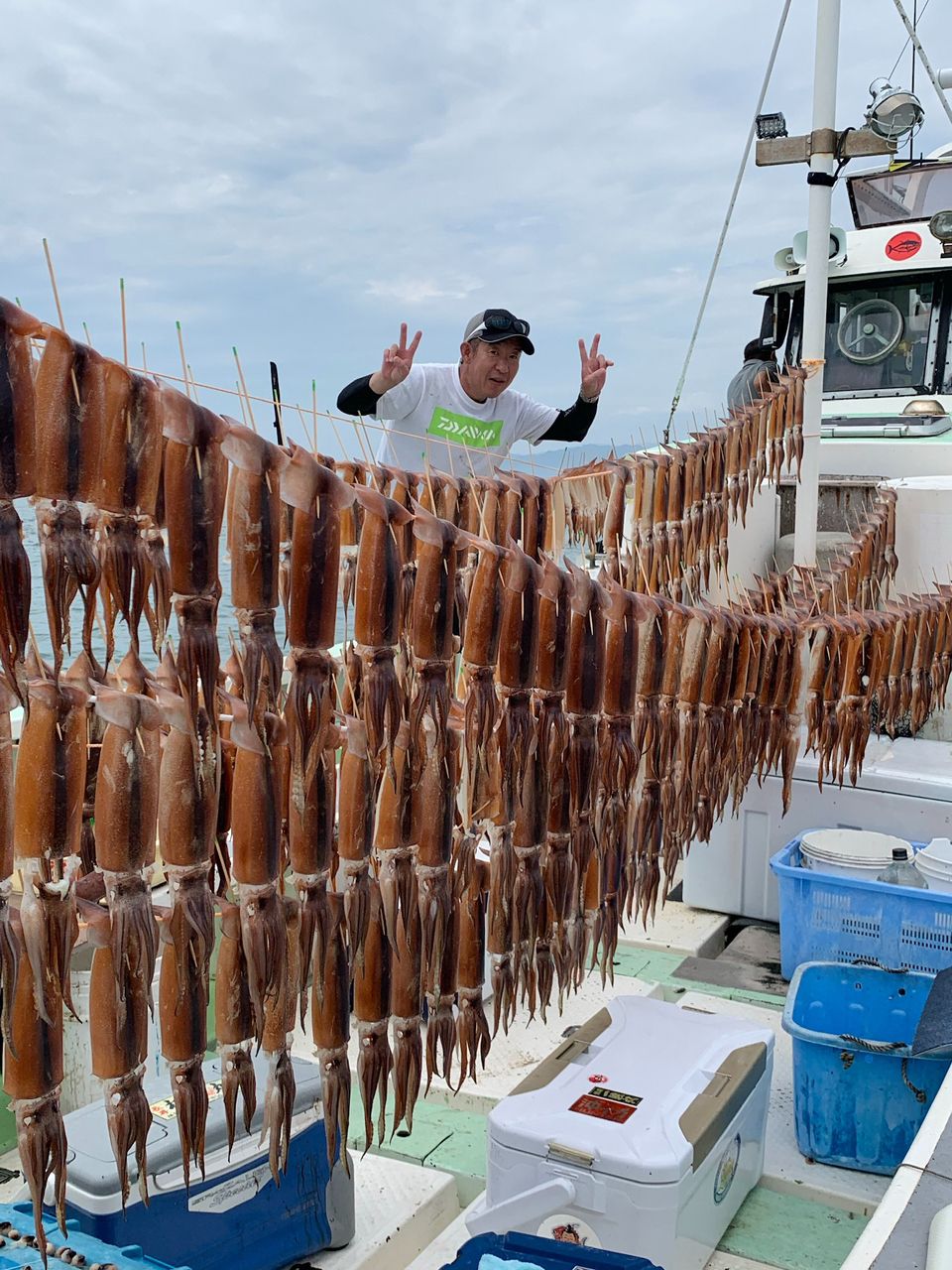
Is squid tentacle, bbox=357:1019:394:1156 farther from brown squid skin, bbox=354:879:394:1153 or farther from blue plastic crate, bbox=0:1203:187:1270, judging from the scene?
blue plastic crate, bbox=0:1203:187:1270

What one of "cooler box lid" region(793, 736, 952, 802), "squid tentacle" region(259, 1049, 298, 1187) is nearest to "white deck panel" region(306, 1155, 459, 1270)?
"squid tentacle" region(259, 1049, 298, 1187)

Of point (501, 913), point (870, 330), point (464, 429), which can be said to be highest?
point (870, 330)

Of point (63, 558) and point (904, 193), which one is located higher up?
point (904, 193)

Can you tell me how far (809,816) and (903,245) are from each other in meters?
5.78

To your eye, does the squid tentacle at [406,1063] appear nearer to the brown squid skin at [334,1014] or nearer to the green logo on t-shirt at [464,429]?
the brown squid skin at [334,1014]

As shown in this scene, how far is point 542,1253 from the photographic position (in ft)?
9.50

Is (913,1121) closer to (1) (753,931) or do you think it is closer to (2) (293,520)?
(1) (753,931)

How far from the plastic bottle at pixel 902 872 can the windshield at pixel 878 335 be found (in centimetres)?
584

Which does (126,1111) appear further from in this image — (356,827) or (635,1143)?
(635,1143)

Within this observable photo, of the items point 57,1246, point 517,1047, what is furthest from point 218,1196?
point 517,1047

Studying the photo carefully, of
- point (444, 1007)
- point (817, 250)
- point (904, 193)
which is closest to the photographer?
point (444, 1007)

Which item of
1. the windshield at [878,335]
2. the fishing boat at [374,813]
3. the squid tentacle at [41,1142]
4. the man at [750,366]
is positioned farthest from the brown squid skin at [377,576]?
the windshield at [878,335]

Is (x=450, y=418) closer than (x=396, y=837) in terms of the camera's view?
No

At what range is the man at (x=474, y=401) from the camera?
4.75m
